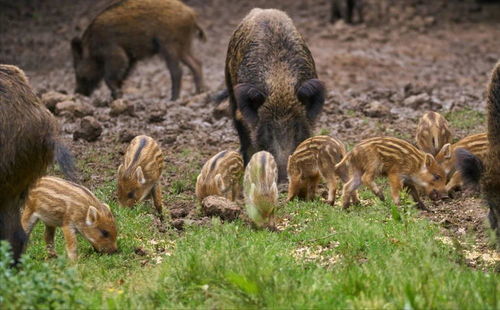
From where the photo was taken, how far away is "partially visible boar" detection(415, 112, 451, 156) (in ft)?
29.8

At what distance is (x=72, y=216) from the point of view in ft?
22.1

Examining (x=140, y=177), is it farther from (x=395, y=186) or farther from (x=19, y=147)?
(x=19, y=147)

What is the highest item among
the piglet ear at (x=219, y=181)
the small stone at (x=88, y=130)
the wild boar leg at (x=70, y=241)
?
the wild boar leg at (x=70, y=241)

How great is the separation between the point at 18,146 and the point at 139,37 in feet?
29.3

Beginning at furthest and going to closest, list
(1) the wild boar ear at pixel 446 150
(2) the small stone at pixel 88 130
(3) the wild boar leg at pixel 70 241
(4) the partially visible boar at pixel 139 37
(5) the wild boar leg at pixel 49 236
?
1. (4) the partially visible boar at pixel 139 37
2. (2) the small stone at pixel 88 130
3. (1) the wild boar ear at pixel 446 150
4. (5) the wild boar leg at pixel 49 236
5. (3) the wild boar leg at pixel 70 241

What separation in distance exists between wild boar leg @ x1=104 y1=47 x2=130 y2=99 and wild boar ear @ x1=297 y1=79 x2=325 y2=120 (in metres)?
5.82

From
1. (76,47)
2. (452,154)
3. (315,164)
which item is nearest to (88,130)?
(315,164)

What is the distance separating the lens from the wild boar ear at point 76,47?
1498 cm

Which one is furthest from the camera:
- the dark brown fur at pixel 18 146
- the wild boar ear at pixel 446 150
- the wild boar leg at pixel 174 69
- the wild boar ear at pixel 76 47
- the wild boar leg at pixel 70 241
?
the wild boar ear at pixel 76 47

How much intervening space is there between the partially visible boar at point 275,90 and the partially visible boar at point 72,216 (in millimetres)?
2493

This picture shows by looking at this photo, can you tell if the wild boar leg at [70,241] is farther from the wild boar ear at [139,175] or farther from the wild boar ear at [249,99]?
the wild boar ear at [249,99]

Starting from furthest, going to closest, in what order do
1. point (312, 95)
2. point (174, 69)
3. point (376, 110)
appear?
point (174, 69) < point (376, 110) < point (312, 95)

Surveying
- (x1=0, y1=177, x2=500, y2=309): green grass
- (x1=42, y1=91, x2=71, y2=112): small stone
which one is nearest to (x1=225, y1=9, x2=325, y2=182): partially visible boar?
(x1=0, y1=177, x2=500, y2=309): green grass

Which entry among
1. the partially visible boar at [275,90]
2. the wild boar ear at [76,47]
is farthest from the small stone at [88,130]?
the wild boar ear at [76,47]
